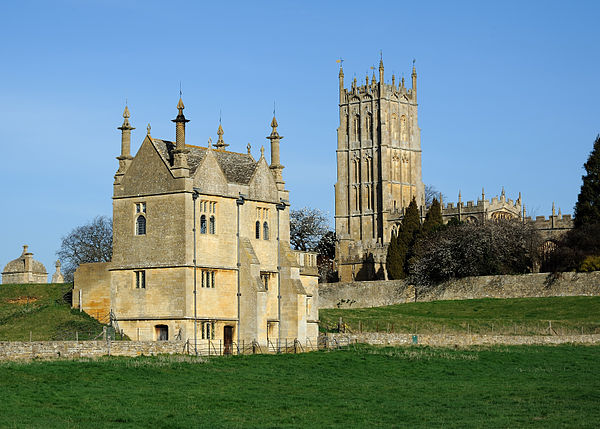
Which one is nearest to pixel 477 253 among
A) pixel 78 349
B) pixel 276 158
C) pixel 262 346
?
pixel 276 158

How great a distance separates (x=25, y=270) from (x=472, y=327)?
31209mm

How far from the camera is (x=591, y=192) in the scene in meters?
82.7

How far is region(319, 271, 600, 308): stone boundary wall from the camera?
7688 centimetres

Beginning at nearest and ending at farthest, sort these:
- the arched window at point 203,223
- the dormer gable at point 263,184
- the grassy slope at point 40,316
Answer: the grassy slope at point 40,316 → the arched window at point 203,223 → the dormer gable at point 263,184

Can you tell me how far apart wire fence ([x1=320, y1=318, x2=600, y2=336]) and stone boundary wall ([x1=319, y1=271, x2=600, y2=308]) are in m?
11.4

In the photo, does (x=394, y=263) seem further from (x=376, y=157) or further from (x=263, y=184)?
(x=263, y=184)

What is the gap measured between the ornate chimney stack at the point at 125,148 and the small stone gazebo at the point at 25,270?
26.6 meters

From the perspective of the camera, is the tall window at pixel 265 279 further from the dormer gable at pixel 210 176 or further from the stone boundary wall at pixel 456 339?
the dormer gable at pixel 210 176

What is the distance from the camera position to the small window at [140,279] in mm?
49938

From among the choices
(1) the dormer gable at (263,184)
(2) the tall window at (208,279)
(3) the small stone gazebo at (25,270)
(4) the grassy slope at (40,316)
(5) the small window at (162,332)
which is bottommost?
(5) the small window at (162,332)

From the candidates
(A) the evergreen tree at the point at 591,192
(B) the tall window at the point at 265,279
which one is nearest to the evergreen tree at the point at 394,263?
(A) the evergreen tree at the point at 591,192

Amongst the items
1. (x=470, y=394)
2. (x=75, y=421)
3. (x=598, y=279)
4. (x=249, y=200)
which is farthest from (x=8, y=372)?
(x=598, y=279)

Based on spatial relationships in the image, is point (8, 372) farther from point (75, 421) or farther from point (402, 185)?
point (402, 185)

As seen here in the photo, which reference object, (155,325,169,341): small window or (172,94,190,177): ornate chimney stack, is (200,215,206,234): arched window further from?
(155,325,169,341): small window
